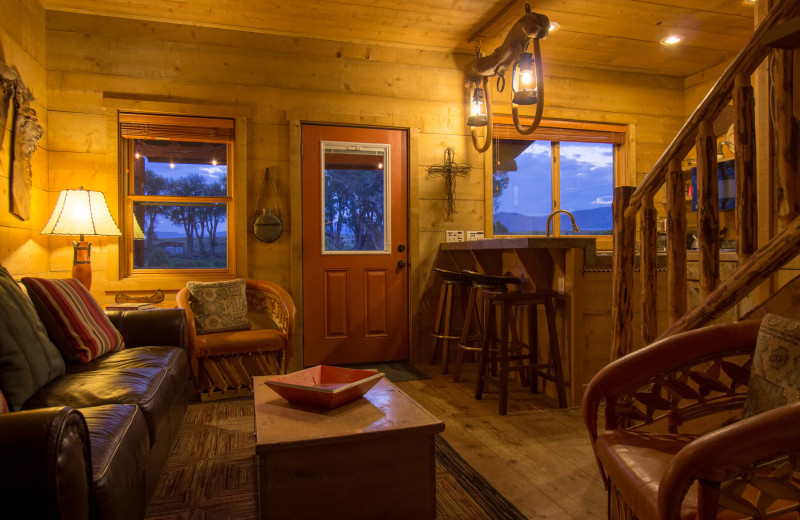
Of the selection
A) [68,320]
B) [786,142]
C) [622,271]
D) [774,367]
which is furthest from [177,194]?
[774,367]

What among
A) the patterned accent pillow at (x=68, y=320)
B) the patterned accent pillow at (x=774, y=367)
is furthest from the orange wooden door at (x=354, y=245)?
the patterned accent pillow at (x=774, y=367)

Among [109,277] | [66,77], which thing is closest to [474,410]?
[109,277]

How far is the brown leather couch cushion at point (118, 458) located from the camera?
1258 millimetres

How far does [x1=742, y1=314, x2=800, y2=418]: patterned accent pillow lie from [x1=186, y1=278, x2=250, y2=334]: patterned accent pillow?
10.2 feet

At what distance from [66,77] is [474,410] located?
3.71 m

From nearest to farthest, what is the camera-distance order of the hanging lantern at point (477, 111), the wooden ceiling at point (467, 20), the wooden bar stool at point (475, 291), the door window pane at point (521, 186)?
the wooden bar stool at point (475, 291) < the wooden ceiling at point (467, 20) < the hanging lantern at point (477, 111) < the door window pane at point (521, 186)

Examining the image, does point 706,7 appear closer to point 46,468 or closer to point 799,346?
point 799,346

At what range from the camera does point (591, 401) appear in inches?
58.4

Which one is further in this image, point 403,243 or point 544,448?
point 403,243

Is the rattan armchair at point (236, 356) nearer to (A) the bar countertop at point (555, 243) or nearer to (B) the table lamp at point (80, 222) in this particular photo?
(B) the table lamp at point (80, 222)

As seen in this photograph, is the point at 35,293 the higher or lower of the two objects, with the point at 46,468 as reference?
higher

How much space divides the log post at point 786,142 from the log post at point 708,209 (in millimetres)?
202

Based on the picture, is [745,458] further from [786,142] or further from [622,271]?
[622,271]

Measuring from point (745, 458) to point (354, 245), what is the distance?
370cm
